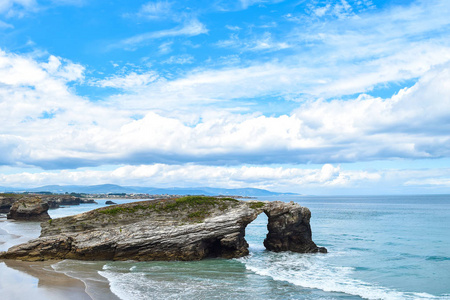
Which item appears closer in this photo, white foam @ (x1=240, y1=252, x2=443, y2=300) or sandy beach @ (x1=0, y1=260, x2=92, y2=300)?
sandy beach @ (x1=0, y1=260, x2=92, y2=300)

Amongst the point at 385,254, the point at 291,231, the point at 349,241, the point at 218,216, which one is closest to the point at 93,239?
the point at 218,216

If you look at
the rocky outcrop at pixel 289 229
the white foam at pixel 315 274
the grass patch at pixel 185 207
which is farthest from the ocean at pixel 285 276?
the grass patch at pixel 185 207

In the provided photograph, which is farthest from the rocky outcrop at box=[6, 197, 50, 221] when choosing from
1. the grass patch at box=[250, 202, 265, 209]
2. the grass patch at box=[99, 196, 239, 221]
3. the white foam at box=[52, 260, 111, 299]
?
the grass patch at box=[250, 202, 265, 209]

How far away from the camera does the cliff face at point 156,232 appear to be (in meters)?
25.7

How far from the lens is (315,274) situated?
22703 millimetres

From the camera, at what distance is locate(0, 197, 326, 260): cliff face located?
25.7m

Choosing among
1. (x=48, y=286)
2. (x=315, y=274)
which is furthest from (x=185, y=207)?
(x=48, y=286)

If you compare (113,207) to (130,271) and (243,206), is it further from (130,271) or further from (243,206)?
(243,206)

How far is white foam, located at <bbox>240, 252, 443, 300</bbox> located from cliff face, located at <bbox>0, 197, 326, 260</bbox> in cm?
246

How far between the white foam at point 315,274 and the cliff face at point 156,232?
2.46 m

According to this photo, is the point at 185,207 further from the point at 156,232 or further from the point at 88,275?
the point at 88,275

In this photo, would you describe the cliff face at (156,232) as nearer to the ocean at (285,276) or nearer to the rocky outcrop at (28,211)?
the ocean at (285,276)

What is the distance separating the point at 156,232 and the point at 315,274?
40.8ft

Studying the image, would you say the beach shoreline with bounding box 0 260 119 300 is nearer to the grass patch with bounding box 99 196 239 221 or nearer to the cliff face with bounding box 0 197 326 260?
the cliff face with bounding box 0 197 326 260
